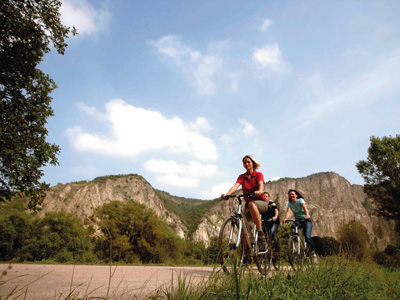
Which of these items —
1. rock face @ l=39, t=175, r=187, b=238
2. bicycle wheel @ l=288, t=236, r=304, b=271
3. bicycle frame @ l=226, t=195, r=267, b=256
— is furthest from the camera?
rock face @ l=39, t=175, r=187, b=238

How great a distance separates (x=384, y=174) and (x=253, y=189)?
2495 centimetres

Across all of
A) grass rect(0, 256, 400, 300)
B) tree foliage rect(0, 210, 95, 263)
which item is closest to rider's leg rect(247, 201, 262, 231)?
grass rect(0, 256, 400, 300)

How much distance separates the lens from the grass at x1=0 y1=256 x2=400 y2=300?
2.56 metres

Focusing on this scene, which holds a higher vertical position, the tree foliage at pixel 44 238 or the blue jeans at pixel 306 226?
the blue jeans at pixel 306 226

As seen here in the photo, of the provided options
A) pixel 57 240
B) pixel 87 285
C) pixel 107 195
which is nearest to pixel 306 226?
pixel 87 285

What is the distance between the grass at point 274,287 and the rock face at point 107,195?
66663 mm

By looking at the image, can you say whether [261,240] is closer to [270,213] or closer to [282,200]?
[270,213]

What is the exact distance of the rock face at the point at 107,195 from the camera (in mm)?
68688

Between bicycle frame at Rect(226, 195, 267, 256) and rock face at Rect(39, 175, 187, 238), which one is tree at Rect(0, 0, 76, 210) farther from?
rock face at Rect(39, 175, 187, 238)

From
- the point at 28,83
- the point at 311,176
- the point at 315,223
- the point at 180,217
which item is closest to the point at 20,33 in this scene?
the point at 28,83

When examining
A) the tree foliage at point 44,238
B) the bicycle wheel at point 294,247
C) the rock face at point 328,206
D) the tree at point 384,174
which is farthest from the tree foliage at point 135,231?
the rock face at point 328,206

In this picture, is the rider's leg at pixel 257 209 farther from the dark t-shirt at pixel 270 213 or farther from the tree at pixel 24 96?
the tree at pixel 24 96

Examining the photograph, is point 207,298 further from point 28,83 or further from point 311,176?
point 311,176

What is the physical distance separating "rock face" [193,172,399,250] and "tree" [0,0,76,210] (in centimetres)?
6983
